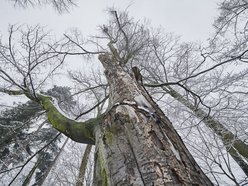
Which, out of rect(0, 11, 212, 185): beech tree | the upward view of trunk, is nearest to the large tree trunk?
rect(0, 11, 212, 185): beech tree

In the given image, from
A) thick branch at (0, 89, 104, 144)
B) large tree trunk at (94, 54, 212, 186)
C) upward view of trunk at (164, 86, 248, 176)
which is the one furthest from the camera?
upward view of trunk at (164, 86, 248, 176)

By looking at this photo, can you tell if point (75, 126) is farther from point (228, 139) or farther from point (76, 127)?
point (228, 139)

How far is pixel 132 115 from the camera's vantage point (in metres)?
1.53

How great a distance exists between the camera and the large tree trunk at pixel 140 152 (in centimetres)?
102

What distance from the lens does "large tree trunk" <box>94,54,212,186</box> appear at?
1.02 metres

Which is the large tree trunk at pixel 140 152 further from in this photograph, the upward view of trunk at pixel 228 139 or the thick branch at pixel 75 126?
the upward view of trunk at pixel 228 139

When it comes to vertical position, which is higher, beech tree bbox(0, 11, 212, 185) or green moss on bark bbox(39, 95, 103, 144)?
green moss on bark bbox(39, 95, 103, 144)

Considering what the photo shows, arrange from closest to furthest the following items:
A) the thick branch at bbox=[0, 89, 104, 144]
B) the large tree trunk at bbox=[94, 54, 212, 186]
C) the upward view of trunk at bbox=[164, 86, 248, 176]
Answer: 1. the large tree trunk at bbox=[94, 54, 212, 186]
2. the thick branch at bbox=[0, 89, 104, 144]
3. the upward view of trunk at bbox=[164, 86, 248, 176]

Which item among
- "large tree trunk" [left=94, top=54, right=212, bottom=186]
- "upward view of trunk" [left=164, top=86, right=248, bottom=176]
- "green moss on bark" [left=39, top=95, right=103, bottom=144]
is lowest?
"large tree trunk" [left=94, top=54, right=212, bottom=186]

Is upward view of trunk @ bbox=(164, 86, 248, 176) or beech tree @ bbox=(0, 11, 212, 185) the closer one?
beech tree @ bbox=(0, 11, 212, 185)

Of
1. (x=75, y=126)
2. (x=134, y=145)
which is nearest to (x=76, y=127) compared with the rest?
(x=75, y=126)

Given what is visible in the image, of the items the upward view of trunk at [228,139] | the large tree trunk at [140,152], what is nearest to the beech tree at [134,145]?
the large tree trunk at [140,152]

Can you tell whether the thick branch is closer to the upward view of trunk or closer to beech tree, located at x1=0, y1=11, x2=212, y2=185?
beech tree, located at x1=0, y1=11, x2=212, y2=185

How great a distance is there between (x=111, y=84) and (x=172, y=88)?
16.5ft
